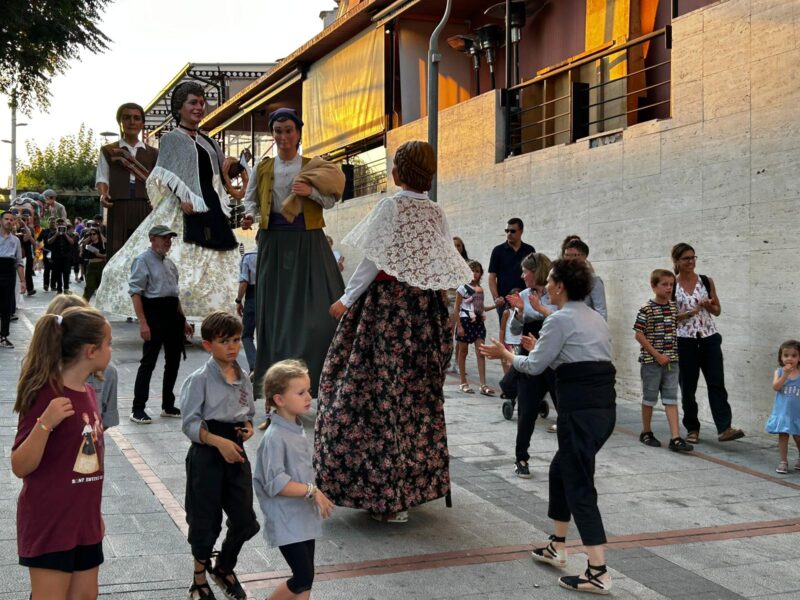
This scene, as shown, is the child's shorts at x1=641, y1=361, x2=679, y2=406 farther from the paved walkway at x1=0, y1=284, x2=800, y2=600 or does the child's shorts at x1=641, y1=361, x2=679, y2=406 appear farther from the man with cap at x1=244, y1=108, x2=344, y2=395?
the man with cap at x1=244, y1=108, x2=344, y2=395

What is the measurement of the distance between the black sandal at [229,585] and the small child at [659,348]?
15.3 feet

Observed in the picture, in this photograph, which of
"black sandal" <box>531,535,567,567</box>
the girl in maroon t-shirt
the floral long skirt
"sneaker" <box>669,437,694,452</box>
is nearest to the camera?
the girl in maroon t-shirt

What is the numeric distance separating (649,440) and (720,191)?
2.41 metres

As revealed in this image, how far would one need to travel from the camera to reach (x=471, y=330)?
10734 millimetres

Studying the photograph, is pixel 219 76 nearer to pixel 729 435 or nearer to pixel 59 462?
pixel 729 435

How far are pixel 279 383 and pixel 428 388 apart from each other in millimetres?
1833

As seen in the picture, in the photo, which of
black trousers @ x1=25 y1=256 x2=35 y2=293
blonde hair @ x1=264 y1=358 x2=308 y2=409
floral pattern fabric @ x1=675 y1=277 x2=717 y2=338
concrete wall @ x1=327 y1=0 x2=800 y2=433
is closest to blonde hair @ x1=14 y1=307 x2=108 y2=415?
blonde hair @ x1=264 y1=358 x2=308 y2=409

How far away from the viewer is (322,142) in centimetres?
2142

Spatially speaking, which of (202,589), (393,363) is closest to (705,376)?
(393,363)

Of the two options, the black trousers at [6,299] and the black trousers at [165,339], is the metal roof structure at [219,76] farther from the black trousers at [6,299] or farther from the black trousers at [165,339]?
the black trousers at [165,339]

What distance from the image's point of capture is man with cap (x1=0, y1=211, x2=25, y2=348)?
12422 millimetres

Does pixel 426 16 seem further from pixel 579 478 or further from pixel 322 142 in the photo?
pixel 579 478

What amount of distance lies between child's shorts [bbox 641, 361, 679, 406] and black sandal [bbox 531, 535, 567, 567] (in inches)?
135

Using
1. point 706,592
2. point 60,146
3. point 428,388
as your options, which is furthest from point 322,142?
point 60,146
